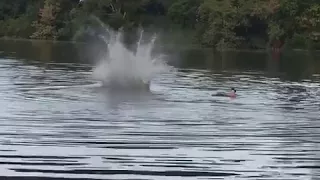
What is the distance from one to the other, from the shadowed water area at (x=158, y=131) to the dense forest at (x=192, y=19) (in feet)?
139

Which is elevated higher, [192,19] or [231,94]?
[231,94]

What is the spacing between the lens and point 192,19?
8112 centimetres

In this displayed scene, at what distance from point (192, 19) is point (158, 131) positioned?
63.8 metres

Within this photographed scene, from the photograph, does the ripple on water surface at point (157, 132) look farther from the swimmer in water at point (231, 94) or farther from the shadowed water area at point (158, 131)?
the swimmer in water at point (231, 94)

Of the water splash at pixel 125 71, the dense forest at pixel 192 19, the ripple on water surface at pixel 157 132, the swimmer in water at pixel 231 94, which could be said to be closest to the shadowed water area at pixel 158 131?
the ripple on water surface at pixel 157 132

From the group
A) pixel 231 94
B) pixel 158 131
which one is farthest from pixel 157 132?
pixel 231 94

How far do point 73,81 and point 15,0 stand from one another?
205 feet

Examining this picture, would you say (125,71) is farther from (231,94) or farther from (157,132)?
(157,132)

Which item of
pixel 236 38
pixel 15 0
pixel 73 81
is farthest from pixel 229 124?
pixel 15 0

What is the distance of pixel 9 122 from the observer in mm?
18594

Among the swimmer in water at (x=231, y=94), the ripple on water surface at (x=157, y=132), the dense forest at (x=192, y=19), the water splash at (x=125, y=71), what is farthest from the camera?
the dense forest at (x=192, y=19)

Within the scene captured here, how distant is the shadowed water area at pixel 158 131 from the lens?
13.4 m

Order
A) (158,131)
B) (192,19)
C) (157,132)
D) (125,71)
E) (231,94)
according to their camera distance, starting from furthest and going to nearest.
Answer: (192,19)
(125,71)
(231,94)
(158,131)
(157,132)

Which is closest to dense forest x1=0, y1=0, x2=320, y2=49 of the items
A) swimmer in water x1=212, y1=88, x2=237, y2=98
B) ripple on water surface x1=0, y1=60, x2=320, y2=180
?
ripple on water surface x1=0, y1=60, x2=320, y2=180
